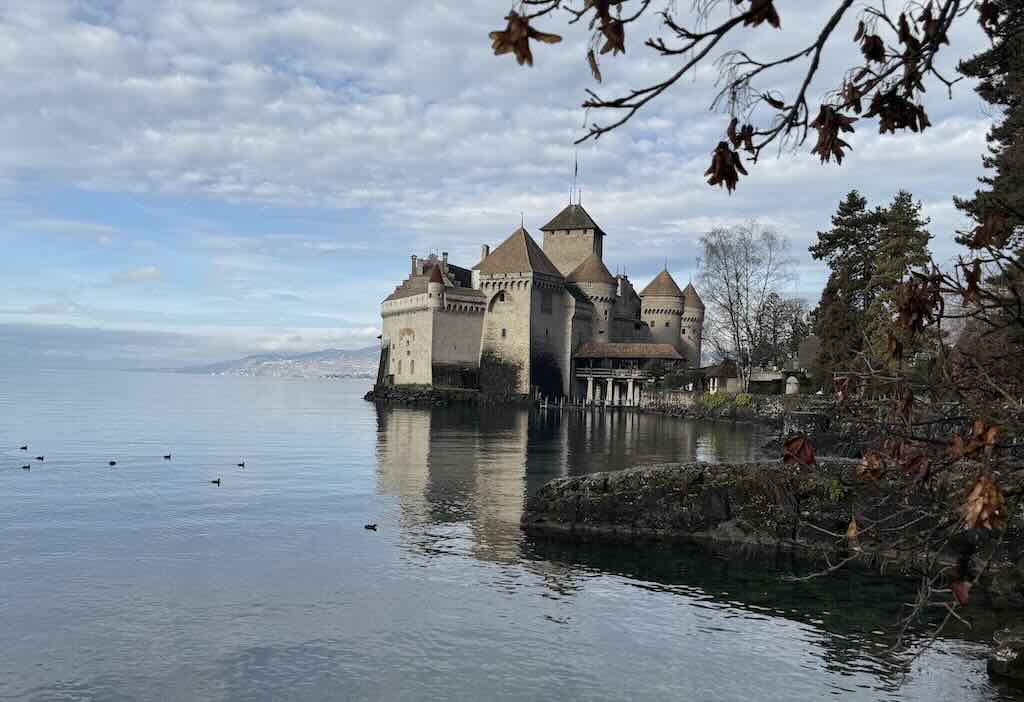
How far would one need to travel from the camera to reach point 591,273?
8106 centimetres

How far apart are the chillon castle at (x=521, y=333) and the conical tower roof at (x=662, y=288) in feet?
20.4

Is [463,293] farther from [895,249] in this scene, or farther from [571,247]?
[895,249]

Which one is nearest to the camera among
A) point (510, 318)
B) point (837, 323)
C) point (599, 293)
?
point (837, 323)

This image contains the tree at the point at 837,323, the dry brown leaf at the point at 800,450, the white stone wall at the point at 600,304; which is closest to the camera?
the dry brown leaf at the point at 800,450

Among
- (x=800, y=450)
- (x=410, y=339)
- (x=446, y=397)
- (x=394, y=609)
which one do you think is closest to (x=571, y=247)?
(x=410, y=339)

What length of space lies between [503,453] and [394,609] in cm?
2266

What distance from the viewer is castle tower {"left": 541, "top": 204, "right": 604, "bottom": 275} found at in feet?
278

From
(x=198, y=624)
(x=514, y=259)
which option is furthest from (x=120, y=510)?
(x=514, y=259)

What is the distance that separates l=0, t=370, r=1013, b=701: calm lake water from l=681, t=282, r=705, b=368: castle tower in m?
64.4

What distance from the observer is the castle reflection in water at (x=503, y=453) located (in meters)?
21.7

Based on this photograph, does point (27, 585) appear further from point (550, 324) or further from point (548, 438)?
point (550, 324)

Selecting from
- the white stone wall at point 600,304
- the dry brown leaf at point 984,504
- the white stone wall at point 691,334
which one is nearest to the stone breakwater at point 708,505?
the dry brown leaf at point 984,504

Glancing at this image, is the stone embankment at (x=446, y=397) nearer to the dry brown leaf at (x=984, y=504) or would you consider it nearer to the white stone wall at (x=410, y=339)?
the white stone wall at (x=410, y=339)

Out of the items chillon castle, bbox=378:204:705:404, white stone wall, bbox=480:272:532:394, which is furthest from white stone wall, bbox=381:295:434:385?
white stone wall, bbox=480:272:532:394
